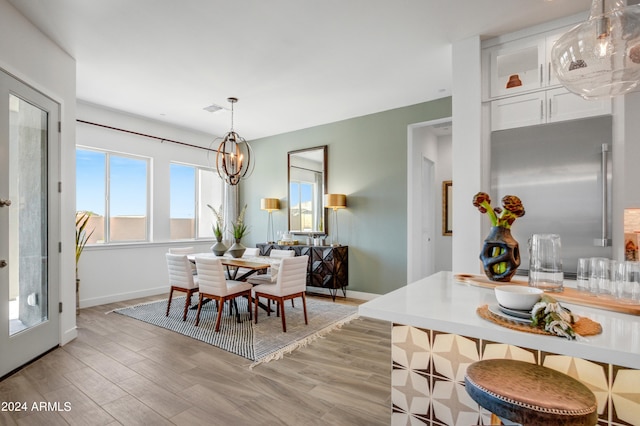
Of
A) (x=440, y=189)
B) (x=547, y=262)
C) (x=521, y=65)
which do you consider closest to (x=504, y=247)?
(x=547, y=262)

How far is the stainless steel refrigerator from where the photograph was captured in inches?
100

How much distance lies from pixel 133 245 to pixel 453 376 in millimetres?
5294

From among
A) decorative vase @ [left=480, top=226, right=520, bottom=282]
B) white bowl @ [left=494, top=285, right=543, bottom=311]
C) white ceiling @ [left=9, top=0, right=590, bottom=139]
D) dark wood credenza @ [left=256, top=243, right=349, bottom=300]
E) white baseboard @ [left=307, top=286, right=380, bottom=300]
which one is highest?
white ceiling @ [left=9, top=0, right=590, bottom=139]

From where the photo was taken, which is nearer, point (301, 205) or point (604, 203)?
point (604, 203)

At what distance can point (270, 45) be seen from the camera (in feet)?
10.6

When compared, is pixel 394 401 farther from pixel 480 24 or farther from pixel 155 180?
pixel 155 180

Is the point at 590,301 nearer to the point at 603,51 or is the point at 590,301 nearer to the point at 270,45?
the point at 603,51

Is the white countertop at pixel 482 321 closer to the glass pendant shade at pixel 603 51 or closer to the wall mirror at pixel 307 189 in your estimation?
the glass pendant shade at pixel 603 51

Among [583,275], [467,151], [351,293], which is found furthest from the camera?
[351,293]

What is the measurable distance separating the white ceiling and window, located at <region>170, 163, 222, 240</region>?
1.59 meters

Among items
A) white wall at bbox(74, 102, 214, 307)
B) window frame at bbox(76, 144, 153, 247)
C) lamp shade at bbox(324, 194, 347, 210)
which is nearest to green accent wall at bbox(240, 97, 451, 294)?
lamp shade at bbox(324, 194, 347, 210)

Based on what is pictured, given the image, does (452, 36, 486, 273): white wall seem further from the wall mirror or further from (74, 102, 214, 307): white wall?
(74, 102, 214, 307): white wall

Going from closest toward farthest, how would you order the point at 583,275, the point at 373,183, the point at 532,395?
the point at 532,395
the point at 583,275
the point at 373,183

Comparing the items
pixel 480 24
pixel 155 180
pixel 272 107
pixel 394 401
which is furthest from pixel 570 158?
pixel 155 180
